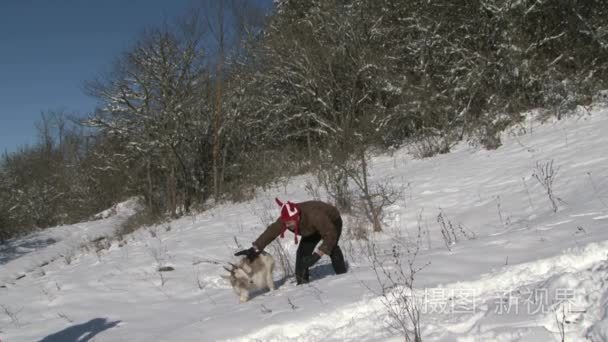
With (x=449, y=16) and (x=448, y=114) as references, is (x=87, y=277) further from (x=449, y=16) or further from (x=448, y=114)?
(x=449, y=16)

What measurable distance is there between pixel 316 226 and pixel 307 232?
17 centimetres

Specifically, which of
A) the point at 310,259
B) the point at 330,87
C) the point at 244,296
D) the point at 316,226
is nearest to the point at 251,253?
the point at 244,296

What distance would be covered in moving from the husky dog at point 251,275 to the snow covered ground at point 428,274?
0.77ft

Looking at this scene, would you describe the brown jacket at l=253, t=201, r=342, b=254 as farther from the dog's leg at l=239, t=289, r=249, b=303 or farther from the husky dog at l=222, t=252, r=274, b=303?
the dog's leg at l=239, t=289, r=249, b=303

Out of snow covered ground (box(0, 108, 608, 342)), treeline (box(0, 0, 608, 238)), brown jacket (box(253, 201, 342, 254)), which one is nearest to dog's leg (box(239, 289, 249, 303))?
snow covered ground (box(0, 108, 608, 342))

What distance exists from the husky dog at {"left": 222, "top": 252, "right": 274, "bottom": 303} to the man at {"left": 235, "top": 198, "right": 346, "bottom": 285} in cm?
10

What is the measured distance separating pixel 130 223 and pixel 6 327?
1061cm

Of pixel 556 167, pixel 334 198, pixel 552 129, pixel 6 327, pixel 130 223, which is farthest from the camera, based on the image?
pixel 130 223

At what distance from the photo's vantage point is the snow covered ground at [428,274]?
3137mm

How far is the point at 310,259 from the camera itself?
5363 millimetres

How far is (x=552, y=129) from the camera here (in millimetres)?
10555

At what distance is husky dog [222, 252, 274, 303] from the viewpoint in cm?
542

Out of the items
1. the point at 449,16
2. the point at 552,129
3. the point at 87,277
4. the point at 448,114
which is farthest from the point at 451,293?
the point at 449,16

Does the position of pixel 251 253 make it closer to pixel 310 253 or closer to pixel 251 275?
pixel 251 275
